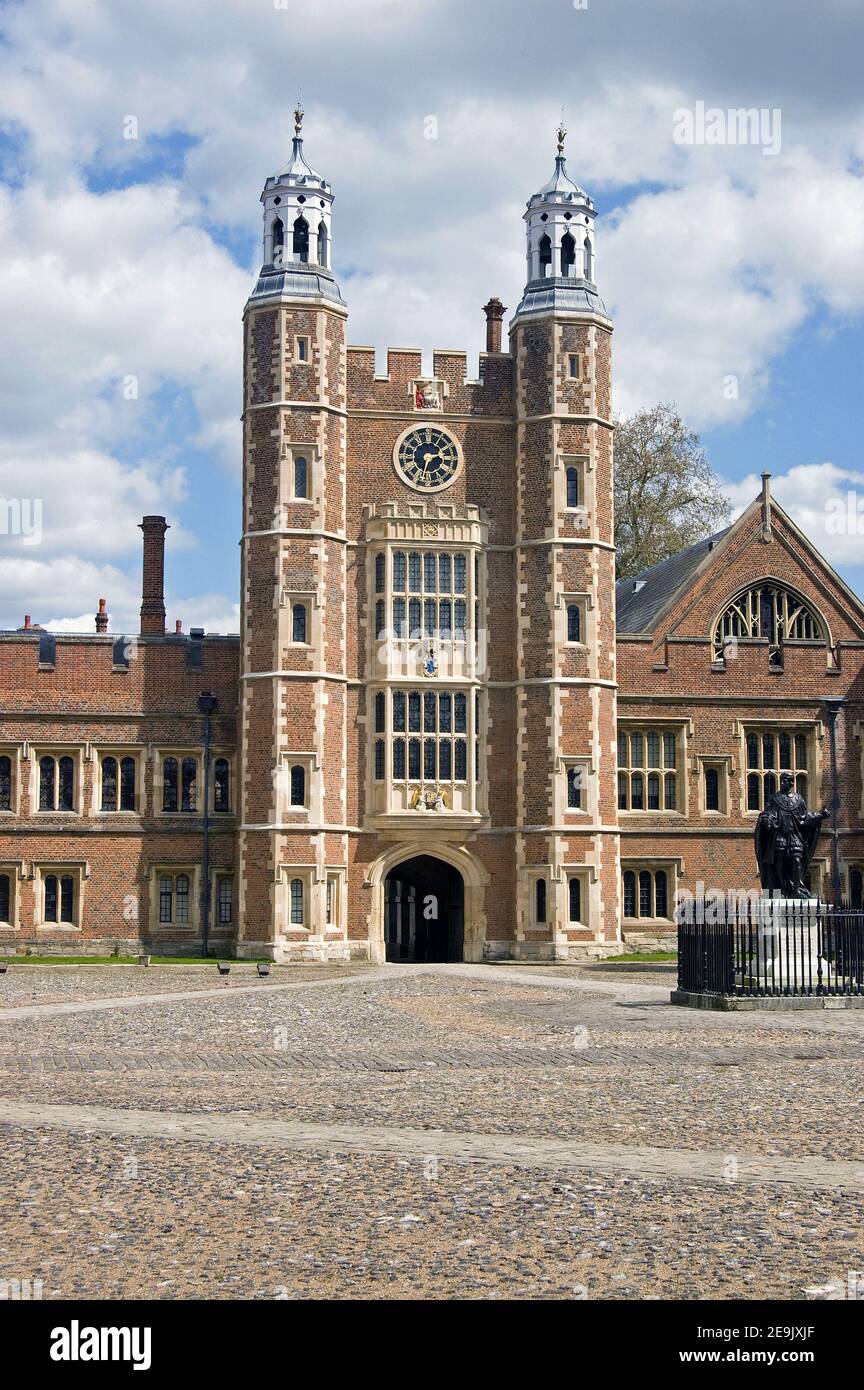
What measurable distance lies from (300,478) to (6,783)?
966cm

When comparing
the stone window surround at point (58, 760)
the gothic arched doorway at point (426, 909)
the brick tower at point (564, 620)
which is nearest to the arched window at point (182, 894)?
the stone window surround at point (58, 760)

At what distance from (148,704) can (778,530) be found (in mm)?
16271

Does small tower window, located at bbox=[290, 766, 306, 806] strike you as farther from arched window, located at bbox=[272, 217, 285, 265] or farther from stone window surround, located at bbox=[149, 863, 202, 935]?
arched window, located at bbox=[272, 217, 285, 265]

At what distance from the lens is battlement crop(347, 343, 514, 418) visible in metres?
37.0

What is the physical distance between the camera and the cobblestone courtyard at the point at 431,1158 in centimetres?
714

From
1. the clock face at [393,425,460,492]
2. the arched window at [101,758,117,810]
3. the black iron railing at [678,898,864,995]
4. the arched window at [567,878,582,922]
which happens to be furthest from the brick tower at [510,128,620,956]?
the black iron railing at [678,898,864,995]

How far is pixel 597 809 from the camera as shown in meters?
36.1

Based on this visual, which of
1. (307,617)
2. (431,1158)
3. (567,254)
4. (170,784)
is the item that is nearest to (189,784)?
(170,784)

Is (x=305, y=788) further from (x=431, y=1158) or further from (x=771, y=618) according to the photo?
(x=431, y=1158)

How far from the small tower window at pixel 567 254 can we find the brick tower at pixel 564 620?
240 millimetres

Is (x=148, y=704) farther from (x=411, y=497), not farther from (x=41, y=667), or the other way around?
(x=411, y=497)
